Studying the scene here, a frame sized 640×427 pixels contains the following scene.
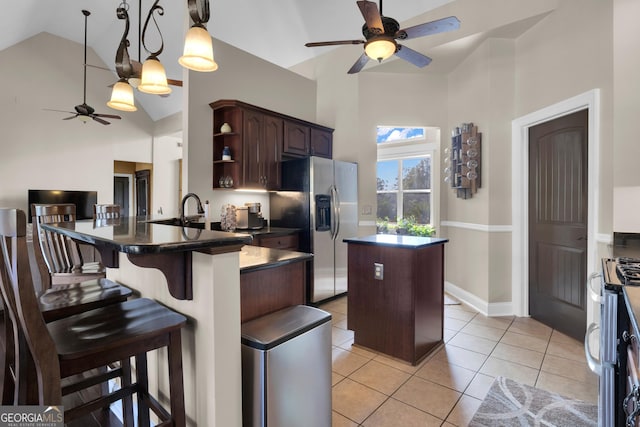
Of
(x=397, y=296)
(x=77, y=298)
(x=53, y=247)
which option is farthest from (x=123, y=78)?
(x=397, y=296)

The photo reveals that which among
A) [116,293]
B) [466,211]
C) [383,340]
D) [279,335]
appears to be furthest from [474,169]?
[116,293]

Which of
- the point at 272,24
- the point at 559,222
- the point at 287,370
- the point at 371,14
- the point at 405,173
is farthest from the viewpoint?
the point at 405,173

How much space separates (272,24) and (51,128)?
15.6 feet

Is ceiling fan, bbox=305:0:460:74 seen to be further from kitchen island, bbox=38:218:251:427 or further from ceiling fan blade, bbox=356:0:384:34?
kitchen island, bbox=38:218:251:427

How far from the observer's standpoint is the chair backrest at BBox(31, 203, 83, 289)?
7.64 ft

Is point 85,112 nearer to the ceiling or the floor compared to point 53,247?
nearer to the ceiling

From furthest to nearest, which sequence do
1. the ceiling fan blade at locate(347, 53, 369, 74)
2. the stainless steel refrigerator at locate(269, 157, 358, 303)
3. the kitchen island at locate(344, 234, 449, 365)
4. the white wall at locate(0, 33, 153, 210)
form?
the white wall at locate(0, 33, 153, 210) → the stainless steel refrigerator at locate(269, 157, 358, 303) → the ceiling fan blade at locate(347, 53, 369, 74) → the kitchen island at locate(344, 234, 449, 365)

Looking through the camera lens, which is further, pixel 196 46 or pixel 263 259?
pixel 196 46

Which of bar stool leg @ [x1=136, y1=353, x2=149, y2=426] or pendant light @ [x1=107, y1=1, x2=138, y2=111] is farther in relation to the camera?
pendant light @ [x1=107, y1=1, x2=138, y2=111]

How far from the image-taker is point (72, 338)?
1.08 meters

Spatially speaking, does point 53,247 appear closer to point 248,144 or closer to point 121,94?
point 121,94

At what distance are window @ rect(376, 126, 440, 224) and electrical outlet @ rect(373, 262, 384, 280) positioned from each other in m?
2.79

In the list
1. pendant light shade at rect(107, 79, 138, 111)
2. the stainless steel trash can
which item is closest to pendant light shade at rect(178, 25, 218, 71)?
pendant light shade at rect(107, 79, 138, 111)

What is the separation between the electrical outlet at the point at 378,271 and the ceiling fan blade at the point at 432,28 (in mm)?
1786
